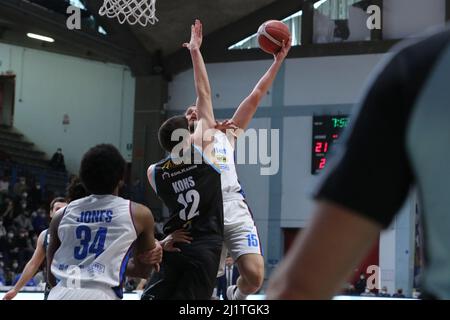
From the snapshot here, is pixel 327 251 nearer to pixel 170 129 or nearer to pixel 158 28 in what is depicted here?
pixel 170 129

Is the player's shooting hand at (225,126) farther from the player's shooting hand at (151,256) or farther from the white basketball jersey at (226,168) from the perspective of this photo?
the player's shooting hand at (151,256)

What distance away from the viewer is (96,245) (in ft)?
10.8

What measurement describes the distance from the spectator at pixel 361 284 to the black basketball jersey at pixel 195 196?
12.2 metres

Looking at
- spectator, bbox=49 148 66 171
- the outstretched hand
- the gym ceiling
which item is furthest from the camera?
spectator, bbox=49 148 66 171

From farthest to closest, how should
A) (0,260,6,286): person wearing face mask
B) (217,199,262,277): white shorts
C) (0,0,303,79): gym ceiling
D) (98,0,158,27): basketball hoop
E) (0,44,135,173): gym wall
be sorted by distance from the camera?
(0,44,135,173): gym wall
(0,0,303,79): gym ceiling
(0,260,6,286): person wearing face mask
(98,0,158,27): basketball hoop
(217,199,262,277): white shorts

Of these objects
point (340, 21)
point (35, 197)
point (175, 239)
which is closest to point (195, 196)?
point (175, 239)

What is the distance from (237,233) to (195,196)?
0.56 metres

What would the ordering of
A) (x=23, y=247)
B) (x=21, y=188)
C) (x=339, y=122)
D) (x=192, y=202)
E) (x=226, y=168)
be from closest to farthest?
(x=192, y=202)
(x=226, y=168)
(x=23, y=247)
(x=339, y=122)
(x=21, y=188)

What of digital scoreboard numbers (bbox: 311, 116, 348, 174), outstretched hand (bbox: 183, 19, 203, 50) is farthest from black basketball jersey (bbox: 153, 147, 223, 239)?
digital scoreboard numbers (bbox: 311, 116, 348, 174)

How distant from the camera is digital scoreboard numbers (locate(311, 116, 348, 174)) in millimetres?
18000

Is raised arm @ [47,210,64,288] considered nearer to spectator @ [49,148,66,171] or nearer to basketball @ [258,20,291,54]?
basketball @ [258,20,291,54]

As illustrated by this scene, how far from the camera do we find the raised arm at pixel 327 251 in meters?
1.14

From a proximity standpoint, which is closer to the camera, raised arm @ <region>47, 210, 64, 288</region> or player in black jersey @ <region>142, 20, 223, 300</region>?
raised arm @ <region>47, 210, 64, 288</region>

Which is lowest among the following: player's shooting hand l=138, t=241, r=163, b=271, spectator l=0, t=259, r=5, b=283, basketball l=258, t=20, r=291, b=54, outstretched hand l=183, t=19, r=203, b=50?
spectator l=0, t=259, r=5, b=283
